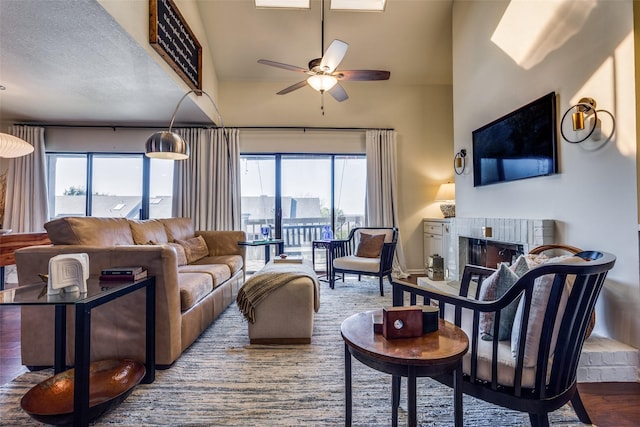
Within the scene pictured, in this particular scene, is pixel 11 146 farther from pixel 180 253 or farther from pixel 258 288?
pixel 258 288

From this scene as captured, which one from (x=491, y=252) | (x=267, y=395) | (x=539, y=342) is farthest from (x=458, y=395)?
(x=491, y=252)

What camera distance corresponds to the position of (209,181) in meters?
4.96

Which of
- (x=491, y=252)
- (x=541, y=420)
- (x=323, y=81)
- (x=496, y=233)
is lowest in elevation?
(x=541, y=420)

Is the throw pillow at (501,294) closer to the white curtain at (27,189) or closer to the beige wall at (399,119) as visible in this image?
the beige wall at (399,119)

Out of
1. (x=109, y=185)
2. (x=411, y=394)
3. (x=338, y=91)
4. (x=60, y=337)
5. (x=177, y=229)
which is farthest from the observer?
(x=109, y=185)

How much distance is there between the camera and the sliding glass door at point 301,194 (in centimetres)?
525

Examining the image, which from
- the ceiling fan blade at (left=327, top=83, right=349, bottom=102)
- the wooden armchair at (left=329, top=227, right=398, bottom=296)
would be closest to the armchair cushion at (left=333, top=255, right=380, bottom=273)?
the wooden armchair at (left=329, top=227, right=398, bottom=296)

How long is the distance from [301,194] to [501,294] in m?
4.08

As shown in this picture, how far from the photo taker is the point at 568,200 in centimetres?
247

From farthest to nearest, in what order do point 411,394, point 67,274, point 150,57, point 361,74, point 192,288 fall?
1. point 361,74
2. point 150,57
3. point 192,288
4. point 67,274
5. point 411,394

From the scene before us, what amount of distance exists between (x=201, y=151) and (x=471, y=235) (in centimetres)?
411

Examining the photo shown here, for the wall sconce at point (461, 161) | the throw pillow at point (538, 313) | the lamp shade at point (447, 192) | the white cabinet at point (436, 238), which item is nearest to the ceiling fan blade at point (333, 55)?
the wall sconce at point (461, 161)

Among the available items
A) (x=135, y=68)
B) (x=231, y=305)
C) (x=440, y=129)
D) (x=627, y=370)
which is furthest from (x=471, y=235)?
(x=135, y=68)

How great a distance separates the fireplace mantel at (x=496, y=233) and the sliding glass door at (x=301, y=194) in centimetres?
169
